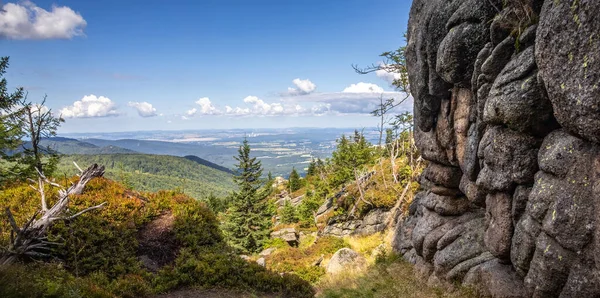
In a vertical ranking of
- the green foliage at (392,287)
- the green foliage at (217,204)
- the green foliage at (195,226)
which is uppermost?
the green foliage at (195,226)

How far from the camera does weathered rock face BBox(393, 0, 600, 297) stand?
5.48 metres

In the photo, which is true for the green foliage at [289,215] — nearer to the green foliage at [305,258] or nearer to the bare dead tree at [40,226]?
the green foliage at [305,258]

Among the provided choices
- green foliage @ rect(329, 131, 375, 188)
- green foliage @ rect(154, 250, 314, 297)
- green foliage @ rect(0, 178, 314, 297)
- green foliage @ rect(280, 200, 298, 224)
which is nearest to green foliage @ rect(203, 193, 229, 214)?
green foliage @ rect(280, 200, 298, 224)

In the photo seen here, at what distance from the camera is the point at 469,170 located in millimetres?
9852

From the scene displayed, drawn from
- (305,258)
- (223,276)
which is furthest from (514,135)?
(305,258)

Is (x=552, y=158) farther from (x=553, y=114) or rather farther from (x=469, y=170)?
(x=469, y=170)

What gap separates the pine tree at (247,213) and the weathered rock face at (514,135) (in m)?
24.7

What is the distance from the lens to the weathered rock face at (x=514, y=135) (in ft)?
18.0

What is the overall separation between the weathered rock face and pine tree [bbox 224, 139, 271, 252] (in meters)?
24.7

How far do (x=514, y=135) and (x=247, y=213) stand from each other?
3094 centimetres

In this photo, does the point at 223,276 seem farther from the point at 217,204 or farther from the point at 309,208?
the point at 217,204

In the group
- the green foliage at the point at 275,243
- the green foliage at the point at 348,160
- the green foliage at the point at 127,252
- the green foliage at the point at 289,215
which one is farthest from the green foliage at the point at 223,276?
the green foliage at the point at 289,215

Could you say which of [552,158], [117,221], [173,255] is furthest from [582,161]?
[117,221]

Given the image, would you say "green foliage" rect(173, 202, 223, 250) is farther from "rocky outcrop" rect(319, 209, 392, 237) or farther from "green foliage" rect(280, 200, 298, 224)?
"green foliage" rect(280, 200, 298, 224)
